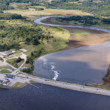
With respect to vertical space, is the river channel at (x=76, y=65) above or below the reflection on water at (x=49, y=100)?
above

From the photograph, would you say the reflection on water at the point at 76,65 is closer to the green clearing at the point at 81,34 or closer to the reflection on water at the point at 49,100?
the reflection on water at the point at 49,100

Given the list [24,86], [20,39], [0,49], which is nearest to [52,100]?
[24,86]

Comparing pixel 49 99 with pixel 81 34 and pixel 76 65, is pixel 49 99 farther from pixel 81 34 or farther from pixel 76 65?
pixel 81 34

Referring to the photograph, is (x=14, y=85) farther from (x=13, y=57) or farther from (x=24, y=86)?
(x=13, y=57)

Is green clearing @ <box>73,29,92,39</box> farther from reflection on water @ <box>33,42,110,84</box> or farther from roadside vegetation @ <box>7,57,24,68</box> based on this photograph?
roadside vegetation @ <box>7,57,24,68</box>

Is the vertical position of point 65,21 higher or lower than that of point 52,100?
higher

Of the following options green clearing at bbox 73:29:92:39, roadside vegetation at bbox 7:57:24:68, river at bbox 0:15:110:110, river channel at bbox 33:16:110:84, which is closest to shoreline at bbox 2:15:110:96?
river at bbox 0:15:110:110

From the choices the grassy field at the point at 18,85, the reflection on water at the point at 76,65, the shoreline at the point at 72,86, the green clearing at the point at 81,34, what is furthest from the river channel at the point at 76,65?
the green clearing at the point at 81,34

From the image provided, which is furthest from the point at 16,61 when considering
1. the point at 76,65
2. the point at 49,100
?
the point at 49,100
